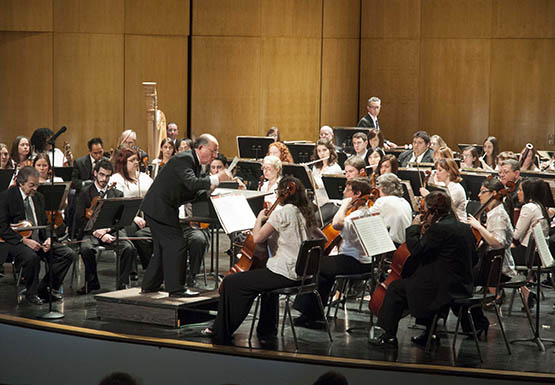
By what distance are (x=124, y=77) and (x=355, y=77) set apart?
13.6 feet

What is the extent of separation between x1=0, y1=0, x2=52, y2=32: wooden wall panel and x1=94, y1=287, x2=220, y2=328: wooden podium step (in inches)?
263

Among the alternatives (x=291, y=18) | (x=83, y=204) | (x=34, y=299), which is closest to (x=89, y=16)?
(x=291, y=18)

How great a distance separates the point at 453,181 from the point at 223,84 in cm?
655

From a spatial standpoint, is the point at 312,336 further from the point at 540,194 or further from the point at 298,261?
the point at 540,194

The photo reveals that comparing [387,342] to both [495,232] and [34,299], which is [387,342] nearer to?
[495,232]

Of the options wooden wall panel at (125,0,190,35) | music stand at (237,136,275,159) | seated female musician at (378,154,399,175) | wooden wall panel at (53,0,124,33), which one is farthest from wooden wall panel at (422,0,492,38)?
seated female musician at (378,154,399,175)

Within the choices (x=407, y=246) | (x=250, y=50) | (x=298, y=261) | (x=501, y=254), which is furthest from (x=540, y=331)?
(x=250, y=50)

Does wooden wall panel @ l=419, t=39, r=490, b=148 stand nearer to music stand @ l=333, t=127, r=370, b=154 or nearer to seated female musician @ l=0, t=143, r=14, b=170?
music stand @ l=333, t=127, r=370, b=154

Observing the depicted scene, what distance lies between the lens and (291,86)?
13.5m

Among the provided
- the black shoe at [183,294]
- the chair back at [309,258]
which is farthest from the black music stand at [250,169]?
the chair back at [309,258]

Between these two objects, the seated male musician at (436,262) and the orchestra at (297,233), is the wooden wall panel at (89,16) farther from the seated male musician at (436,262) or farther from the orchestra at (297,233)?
the seated male musician at (436,262)

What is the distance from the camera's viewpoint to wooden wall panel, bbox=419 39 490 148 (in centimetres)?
1388

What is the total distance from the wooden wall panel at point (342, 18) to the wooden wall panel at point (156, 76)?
2.45 metres

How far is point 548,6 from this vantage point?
13.5 m
